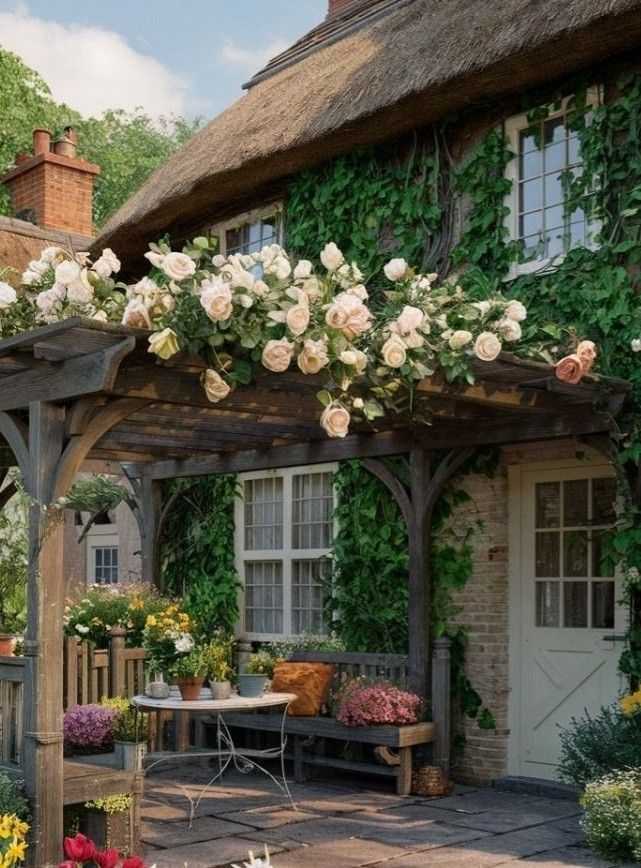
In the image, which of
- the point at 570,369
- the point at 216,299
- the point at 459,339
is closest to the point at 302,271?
the point at 216,299

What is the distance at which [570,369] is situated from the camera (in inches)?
256

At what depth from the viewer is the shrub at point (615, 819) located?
5934mm

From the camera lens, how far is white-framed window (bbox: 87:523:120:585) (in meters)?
15.6

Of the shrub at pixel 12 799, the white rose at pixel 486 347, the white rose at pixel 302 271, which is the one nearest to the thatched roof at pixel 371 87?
the white rose at pixel 486 347

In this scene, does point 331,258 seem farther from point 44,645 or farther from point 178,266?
point 44,645

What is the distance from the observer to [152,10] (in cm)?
3672

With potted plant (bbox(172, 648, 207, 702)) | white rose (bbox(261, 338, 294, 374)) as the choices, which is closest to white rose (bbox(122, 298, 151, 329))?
white rose (bbox(261, 338, 294, 374))

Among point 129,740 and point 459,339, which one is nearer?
point 459,339

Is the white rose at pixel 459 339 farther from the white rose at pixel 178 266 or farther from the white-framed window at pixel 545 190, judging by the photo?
the white-framed window at pixel 545 190

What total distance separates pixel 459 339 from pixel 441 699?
303 cm

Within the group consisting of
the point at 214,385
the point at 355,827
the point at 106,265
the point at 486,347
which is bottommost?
the point at 355,827

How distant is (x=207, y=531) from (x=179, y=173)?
339 cm

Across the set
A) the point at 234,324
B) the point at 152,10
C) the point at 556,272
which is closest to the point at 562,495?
the point at 556,272

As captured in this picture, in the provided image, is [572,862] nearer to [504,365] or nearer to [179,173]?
[504,365]
